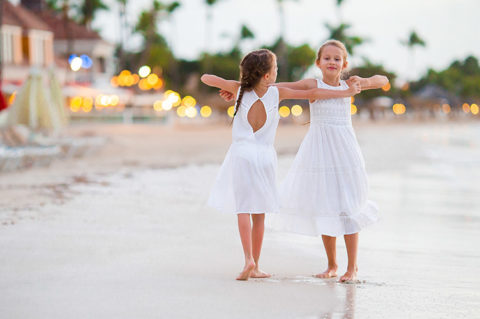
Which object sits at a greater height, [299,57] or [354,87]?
[299,57]

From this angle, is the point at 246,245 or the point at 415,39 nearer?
the point at 246,245

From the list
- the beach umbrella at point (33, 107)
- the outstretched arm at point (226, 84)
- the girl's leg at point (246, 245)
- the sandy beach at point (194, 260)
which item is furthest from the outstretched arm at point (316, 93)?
the beach umbrella at point (33, 107)

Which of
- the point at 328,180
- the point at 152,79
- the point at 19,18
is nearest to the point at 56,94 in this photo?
the point at 328,180

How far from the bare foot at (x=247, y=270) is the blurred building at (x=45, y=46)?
88.6 feet

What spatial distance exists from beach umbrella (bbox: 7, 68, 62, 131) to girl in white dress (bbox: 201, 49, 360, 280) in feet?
41.0

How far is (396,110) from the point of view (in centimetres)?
11019

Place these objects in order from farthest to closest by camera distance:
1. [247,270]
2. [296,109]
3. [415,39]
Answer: [415,39], [296,109], [247,270]

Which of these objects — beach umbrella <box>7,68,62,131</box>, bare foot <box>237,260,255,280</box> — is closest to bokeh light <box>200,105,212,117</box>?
beach umbrella <box>7,68,62,131</box>

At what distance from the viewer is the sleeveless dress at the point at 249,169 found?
5.04m

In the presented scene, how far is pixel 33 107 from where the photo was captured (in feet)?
54.5

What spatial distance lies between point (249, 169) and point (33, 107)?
12633 millimetres

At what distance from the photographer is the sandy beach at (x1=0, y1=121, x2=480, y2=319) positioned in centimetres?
423

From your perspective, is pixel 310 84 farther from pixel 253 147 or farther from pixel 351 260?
pixel 351 260

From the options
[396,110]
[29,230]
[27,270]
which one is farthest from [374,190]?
[396,110]
